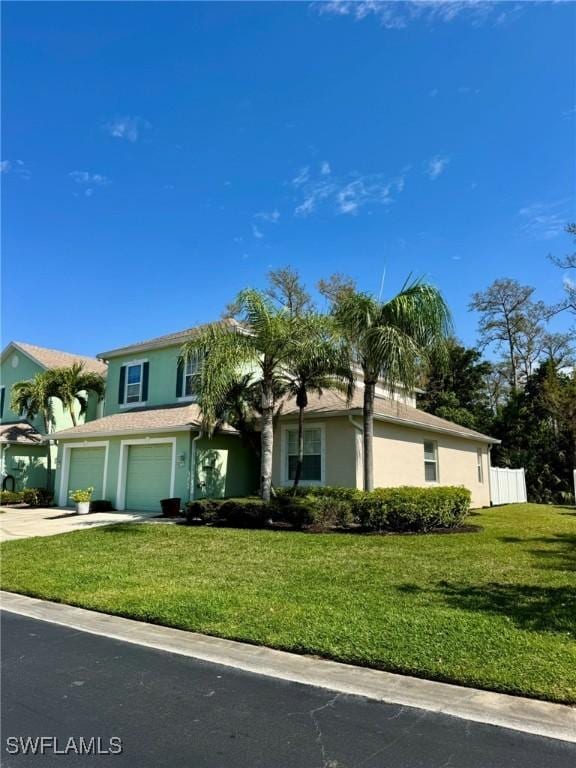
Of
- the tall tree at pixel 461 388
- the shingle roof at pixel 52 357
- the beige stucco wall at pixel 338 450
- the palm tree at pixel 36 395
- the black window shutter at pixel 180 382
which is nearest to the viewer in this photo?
the beige stucco wall at pixel 338 450

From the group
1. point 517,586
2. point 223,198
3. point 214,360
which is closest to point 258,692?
point 517,586

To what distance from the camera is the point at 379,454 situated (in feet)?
53.5

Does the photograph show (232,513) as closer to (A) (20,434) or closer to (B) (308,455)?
(B) (308,455)

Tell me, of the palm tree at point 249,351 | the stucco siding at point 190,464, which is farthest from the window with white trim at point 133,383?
the palm tree at point 249,351

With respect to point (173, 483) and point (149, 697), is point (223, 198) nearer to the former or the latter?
point (173, 483)

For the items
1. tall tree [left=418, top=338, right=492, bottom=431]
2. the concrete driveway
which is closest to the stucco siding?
the concrete driveway

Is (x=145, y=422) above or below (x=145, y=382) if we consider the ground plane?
below

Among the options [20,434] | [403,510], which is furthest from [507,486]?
[20,434]

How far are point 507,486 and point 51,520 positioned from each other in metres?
20.1

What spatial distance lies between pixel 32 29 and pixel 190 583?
10.6 m

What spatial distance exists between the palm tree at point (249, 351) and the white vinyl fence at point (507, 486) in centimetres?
1421

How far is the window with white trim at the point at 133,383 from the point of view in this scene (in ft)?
72.1

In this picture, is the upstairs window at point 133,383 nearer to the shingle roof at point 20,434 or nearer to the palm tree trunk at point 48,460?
the palm tree trunk at point 48,460

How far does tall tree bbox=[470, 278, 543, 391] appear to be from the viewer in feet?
126
